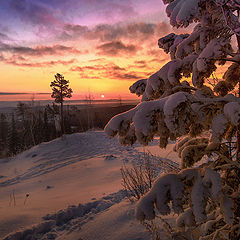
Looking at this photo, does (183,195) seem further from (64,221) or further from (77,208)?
(77,208)

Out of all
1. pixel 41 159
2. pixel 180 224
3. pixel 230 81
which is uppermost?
pixel 230 81

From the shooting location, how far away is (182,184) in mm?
1403

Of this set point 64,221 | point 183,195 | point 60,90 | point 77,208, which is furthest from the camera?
point 60,90

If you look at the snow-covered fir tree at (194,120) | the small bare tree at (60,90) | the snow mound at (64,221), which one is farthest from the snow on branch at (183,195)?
the small bare tree at (60,90)

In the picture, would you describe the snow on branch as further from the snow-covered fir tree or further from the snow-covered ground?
the snow-covered ground

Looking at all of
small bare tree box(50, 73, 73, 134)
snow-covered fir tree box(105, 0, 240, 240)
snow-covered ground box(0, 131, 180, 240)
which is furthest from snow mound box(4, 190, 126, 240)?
small bare tree box(50, 73, 73, 134)

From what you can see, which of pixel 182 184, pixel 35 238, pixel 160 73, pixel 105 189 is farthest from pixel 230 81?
pixel 105 189

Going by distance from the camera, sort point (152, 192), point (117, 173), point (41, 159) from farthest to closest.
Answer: point (41, 159)
point (117, 173)
point (152, 192)

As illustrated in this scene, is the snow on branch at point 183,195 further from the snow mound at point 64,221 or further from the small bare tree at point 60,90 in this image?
the small bare tree at point 60,90

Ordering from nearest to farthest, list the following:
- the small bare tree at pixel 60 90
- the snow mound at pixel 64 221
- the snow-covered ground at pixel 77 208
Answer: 1. the snow-covered ground at pixel 77 208
2. the snow mound at pixel 64 221
3. the small bare tree at pixel 60 90

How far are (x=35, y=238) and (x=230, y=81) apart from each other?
3762mm

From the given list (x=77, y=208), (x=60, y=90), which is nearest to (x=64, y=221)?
(x=77, y=208)

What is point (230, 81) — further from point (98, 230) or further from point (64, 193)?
point (64, 193)

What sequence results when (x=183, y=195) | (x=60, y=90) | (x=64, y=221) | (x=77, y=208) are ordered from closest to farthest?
1. (x=183, y=195)
2. (x=64, y=221)
3. (x=77, y=208)
4. (x=60, y=90)
